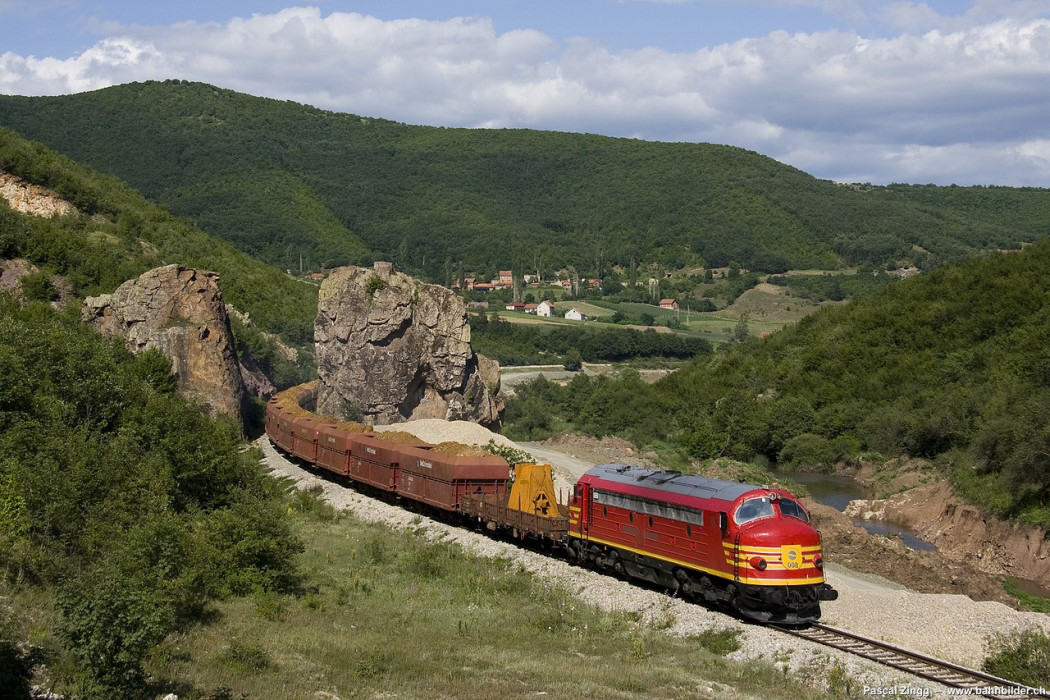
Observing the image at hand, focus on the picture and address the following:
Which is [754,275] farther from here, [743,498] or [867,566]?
[743,498]

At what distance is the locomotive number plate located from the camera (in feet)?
76.0

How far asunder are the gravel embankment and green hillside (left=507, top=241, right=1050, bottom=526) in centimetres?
1944

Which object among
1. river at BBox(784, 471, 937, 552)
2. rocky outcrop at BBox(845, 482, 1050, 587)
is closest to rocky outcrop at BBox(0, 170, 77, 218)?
river at BBox(784, 471, 937, 552)

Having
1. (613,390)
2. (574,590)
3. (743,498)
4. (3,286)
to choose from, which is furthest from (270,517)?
(613,390)

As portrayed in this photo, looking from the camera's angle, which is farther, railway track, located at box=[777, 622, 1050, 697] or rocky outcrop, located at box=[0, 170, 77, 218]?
rocky outcrop, located at box=[0, 170, 77, 218]

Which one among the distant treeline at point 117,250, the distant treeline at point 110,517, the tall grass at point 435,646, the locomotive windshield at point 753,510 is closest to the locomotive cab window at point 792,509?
the locomotive windshield at point 753,510

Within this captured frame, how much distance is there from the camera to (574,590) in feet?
90.8

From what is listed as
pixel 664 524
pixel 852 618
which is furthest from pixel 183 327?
pixel 852 618

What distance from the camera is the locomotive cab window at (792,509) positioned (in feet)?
79.3

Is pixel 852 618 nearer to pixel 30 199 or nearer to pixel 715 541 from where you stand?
pixel 715 541

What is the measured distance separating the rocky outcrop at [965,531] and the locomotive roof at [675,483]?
62.9ft

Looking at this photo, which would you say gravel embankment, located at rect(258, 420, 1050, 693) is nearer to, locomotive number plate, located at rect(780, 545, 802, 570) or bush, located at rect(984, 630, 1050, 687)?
bush, located at rect(984, 630, 1050, 687)

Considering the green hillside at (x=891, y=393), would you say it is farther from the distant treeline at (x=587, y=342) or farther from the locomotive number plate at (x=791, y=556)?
the distant treeline at (x=587, y=342)

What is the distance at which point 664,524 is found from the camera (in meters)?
25.9
